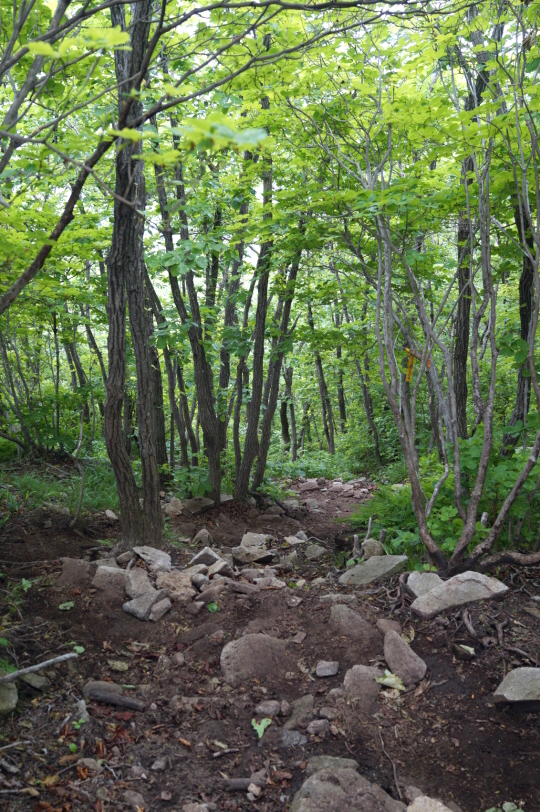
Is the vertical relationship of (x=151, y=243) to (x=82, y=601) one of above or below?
above

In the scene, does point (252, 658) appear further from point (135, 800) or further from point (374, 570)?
point (374, 570)

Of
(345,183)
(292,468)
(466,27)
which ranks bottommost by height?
A: (292,468)

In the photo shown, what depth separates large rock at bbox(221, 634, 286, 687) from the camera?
3.11 meters

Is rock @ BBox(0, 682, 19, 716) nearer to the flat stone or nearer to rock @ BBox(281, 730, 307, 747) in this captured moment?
rock @ BBox(281, 730, 307, 747)

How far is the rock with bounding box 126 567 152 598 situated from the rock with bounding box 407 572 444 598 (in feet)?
6.12

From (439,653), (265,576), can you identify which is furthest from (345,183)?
(439,653)

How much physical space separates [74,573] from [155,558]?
2.37ft

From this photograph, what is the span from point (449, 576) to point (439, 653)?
737 mm

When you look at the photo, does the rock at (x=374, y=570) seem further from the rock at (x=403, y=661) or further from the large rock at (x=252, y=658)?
the large rock at (x=252, y=658)

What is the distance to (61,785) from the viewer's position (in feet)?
7.22

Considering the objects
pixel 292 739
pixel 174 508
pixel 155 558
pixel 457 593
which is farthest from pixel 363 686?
pixel 174 508

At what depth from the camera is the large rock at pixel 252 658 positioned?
311 cm

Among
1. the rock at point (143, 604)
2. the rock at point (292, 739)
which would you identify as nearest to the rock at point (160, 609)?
the rock at point (143, 604)

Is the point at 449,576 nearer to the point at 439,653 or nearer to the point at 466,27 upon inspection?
the point at 439,653
